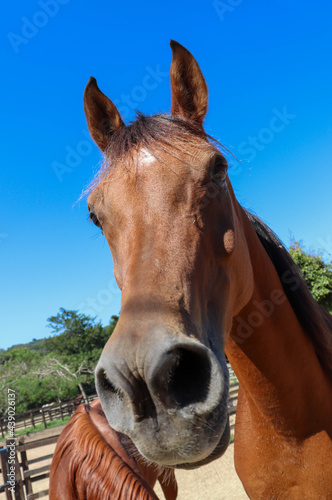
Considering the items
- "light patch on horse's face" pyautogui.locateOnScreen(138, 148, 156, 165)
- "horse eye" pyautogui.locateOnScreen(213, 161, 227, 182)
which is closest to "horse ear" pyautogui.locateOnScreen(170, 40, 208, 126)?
"horse eye" pyautogui.locateOnScreen(213, 161, 227, 182)

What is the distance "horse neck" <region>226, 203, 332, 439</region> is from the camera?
2305 mm

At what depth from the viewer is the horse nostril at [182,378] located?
1.26 m

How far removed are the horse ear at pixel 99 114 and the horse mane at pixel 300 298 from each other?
4.85 feet

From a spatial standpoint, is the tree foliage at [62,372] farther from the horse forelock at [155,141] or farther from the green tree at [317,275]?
the horse forelock at [155,141]

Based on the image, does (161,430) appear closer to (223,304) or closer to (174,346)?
(174,346)

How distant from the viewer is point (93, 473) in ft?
7.77

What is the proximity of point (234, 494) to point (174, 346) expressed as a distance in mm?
7823

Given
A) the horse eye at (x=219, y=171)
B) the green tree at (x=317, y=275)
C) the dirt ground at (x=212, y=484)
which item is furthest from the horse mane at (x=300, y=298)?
the green tree at (x=317, y=275)

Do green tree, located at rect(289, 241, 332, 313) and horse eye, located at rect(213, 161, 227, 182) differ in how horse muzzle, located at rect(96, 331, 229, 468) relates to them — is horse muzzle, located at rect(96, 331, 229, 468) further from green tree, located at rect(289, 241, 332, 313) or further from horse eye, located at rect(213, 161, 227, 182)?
green tree, located at rect(289, 241, 332, 313)

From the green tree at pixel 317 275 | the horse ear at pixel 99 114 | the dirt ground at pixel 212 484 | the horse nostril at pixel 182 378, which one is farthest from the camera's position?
the green tree at pixel 317 275

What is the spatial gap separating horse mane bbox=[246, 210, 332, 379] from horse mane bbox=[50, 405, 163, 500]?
1.58 meters

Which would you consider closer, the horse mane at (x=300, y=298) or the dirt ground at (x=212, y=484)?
the horse mane at (x=300, y=298)

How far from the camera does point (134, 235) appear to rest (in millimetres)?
1852

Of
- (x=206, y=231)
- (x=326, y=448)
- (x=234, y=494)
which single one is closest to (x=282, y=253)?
(x=206, y=231)
